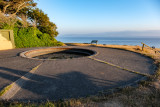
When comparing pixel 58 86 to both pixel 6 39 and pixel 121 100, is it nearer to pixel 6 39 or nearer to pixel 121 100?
pixel 121 100

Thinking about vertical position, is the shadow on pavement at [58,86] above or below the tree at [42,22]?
below

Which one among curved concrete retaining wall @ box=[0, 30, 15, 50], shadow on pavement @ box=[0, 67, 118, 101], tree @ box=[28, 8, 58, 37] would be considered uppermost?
tree @ box=[28, 8, 58, 37]

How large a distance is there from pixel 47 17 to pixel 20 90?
20493mm

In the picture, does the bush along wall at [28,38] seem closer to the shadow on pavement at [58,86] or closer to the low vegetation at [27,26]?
the low vegetation at [27,26]

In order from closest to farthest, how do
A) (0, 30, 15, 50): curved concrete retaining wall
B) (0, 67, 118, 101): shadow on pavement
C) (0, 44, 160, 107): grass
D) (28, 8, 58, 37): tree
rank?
(0, 44, 160, 107): grass → (0, 67, 118, 101): shadow on pavement → (0, 30, 15, 50): curved concrete retaining wall → (28, 8, 58, 37): tree

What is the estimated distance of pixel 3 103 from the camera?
112 inches

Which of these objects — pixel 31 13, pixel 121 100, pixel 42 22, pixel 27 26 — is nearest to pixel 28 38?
pixel 27 26

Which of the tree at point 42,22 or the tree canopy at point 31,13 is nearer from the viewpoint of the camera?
the tree canopy at point 31,13

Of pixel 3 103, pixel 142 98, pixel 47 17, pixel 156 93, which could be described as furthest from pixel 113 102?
pixel 47 17

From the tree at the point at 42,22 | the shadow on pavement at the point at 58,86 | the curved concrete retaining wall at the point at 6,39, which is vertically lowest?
the shadow on pavement at the point at 58,86

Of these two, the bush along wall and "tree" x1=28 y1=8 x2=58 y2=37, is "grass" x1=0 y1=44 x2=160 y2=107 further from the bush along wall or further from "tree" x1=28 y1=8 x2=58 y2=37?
"tree" x1=28 y1=8 x2=58 y2=37

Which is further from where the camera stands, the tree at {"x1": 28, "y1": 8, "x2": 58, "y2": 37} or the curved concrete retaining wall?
the tree at {"x1": 28, "y1": 8, "x2": 58, "y2": 37}

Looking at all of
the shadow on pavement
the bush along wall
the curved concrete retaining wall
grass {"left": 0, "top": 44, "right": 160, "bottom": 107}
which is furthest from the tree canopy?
grass {"left": 0, "top": 44, "right": 160, "bottom": 107}

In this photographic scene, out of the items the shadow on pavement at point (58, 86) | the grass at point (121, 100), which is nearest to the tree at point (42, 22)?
the shadow on pavement at point (58, 86)
